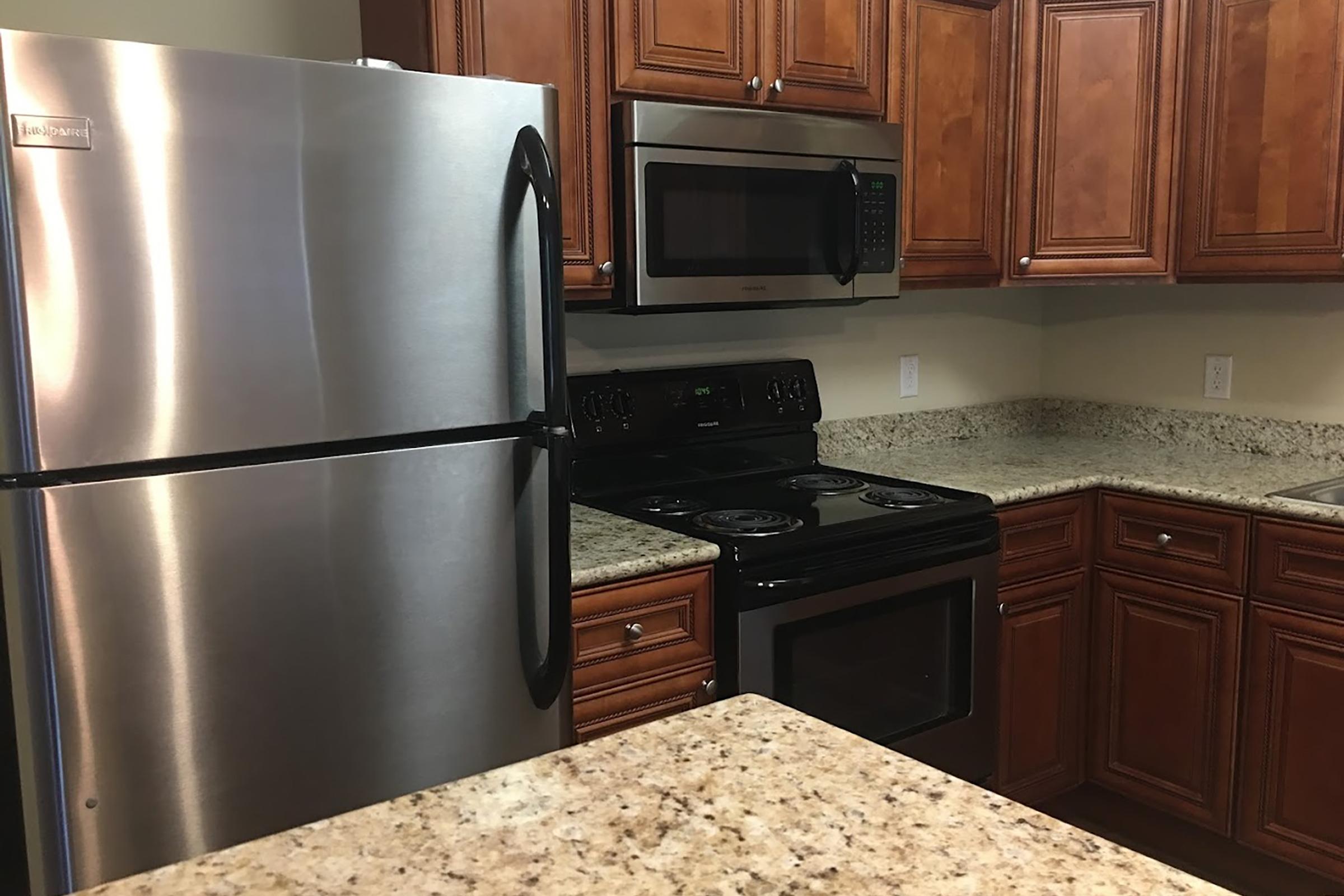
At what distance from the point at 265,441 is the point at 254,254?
0.77ft

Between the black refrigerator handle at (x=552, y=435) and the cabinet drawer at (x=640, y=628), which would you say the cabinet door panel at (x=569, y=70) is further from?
the cabinet drawer at (x=640, y=628)

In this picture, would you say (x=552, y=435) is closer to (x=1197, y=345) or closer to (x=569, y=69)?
(x=569, y=69)

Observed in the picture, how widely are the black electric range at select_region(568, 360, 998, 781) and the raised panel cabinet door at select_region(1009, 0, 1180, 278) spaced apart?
2.45 feet

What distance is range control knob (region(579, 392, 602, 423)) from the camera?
2.45 meters

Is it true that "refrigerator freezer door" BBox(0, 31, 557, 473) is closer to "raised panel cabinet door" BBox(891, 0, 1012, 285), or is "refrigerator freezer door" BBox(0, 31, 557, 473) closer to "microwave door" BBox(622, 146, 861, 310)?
"microwave door" BBox(622, 146, 861, 310)

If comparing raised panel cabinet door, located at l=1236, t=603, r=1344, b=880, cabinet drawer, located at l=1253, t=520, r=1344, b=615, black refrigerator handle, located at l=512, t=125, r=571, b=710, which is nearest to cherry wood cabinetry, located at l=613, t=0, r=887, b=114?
black refrigerator handle, located at l=512, t=125, r=571, b=710

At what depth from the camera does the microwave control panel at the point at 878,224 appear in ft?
8.15

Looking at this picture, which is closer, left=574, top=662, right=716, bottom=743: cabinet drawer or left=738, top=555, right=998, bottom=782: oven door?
left=574, top=662, right=716, bottom=743: cabinet drawer

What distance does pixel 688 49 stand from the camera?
7.27 ft

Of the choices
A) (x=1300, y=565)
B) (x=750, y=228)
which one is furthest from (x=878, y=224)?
(x=1300, y=565)

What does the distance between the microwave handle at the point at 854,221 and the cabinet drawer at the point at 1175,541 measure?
838 millimetres

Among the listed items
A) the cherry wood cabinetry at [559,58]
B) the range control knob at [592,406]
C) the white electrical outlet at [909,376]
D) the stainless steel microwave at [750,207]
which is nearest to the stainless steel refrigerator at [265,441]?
the cherry wood cabinetry at [559,58]

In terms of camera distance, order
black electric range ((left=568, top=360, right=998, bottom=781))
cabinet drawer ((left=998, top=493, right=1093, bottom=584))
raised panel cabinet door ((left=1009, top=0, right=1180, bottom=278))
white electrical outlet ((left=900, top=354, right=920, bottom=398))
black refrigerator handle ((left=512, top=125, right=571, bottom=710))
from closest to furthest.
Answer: black refrigerator handle ((left=512, top=125, right=571, bottom=710)) < black electric range ((left=568, top=360, right=998, bottom=781)) < cabinet drawer ((left=998, top=493, right=1093, bottom=584)) < raised panel cabinet door ((left=1009, top=0, right=1180, bottom=278)) < white electrical outlet ((left=900, top=354, right=920, bottom=398))

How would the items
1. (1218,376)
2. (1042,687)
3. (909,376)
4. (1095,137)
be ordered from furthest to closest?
(909,376), (1218,376), (1095,137), (1042,687)
